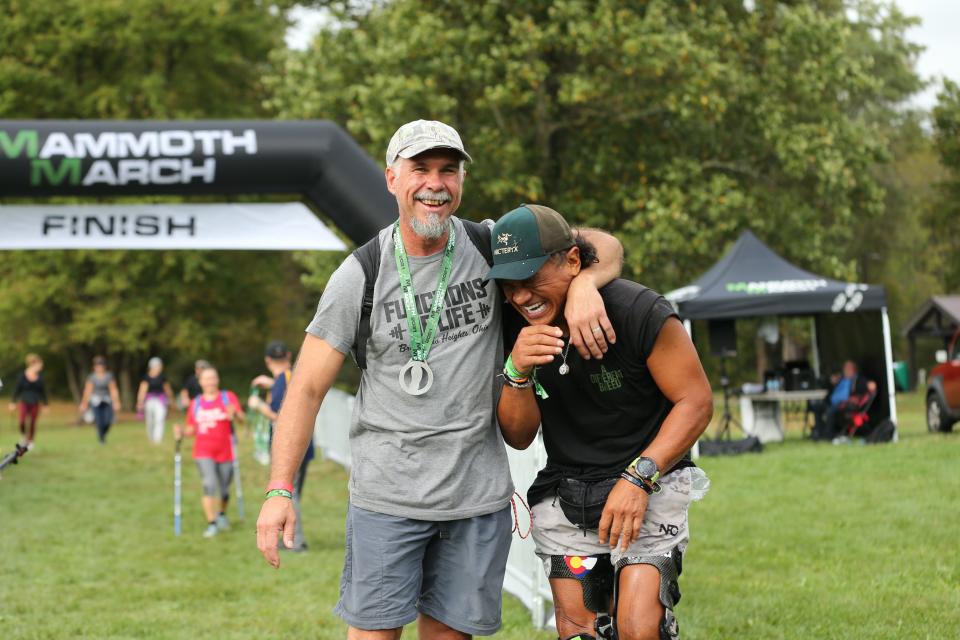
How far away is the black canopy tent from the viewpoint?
719 inches

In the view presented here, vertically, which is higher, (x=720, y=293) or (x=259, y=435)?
(x=720, y=293)

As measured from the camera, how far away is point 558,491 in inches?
174

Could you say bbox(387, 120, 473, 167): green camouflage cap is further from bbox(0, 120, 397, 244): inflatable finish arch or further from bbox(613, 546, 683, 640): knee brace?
bbox(0, 120, 397, 244): inflatable finish arch

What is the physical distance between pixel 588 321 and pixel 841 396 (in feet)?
53.7

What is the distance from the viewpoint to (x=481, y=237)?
4.38 m

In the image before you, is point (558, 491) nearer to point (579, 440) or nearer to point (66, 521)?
point (579, 440)

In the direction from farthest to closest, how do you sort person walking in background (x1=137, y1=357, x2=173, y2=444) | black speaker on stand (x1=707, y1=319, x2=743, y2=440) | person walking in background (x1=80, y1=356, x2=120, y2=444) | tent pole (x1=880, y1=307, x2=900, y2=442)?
person walking in background (x1=80, y1=356, x2=120, y2=444) → person walking in background (x1=137, y1=357, x2=173, y2=444) → black speaker on stand (x1=707, y1=319, x2=743, y2=440) → tent pole (x1=880, y1=307, x2=900, y2=442)

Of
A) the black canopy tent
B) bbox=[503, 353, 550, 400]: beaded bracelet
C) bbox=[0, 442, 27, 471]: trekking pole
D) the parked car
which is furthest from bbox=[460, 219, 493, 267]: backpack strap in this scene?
the parked car

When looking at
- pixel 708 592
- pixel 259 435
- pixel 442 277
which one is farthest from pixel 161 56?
pixel 442 277

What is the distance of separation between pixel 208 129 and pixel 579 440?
662 cm

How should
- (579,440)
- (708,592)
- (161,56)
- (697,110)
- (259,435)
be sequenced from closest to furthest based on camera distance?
1. (579,440)
2. (708,592)
3. (259,435)
4. (697,110)
5. (161,56)

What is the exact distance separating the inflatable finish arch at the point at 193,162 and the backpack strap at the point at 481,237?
5486 millimetres

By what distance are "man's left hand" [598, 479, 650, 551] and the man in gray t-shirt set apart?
0.36 meters

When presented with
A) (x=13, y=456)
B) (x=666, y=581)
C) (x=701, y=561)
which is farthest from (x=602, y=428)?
(x=701, y=561)
